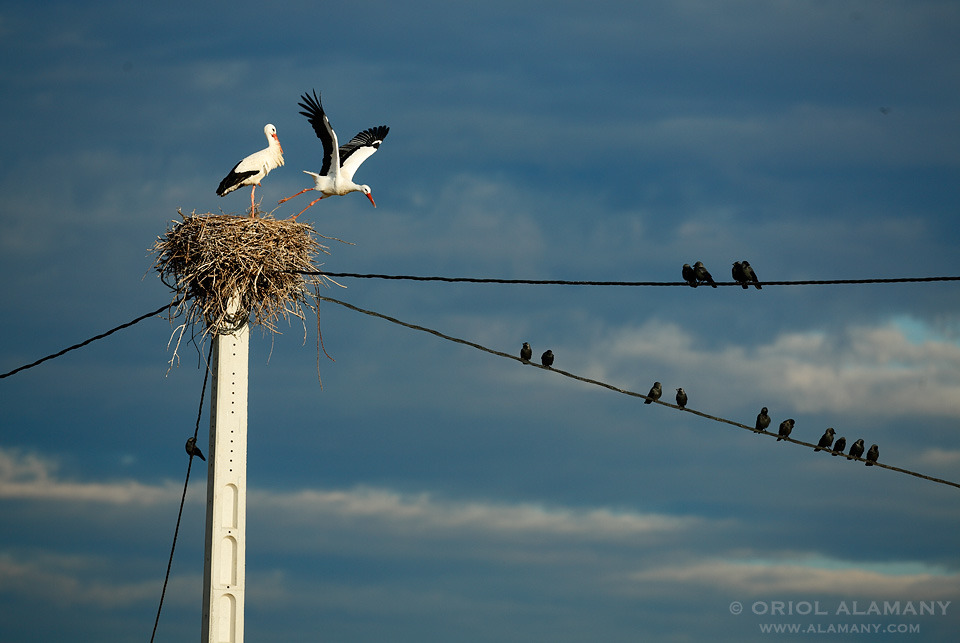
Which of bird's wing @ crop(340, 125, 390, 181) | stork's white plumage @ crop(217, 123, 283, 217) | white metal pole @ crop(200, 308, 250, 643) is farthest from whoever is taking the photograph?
bird's wing @ crop(340, 125, 390, 181)

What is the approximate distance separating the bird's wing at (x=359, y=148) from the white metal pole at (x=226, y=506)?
19.1ft

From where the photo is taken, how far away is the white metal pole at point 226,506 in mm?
10672

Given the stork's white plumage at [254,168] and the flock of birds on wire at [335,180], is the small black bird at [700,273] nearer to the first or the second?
the flock of birds on wire at [335,180]

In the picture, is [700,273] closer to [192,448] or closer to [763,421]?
[763,421]

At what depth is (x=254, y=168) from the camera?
49.8ft

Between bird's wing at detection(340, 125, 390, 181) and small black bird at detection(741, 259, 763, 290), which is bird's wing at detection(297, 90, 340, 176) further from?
small black bird at detection(741, 259, 763, 290)

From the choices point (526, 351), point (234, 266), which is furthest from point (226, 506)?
point (526, 351)

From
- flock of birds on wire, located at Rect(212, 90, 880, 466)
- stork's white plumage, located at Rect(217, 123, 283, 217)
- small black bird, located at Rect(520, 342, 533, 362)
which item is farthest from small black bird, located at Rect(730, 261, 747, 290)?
stork's white plumage, located at Rect(217, 123, 283, 217)

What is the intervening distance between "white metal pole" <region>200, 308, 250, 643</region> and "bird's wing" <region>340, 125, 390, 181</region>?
5.83 meters

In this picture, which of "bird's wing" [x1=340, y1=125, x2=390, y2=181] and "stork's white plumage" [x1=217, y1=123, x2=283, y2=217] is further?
"bird's wing" [x1=340, y1=125, x2=390, y2=181]

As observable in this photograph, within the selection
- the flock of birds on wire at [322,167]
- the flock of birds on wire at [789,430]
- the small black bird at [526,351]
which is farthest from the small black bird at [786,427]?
the flock of birds on wire at [322,167]

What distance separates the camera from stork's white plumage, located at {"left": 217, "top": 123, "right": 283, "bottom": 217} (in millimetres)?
14961

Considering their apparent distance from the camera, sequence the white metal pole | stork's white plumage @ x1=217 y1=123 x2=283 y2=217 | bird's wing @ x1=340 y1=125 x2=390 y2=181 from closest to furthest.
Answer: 1. the white metal pole
2. stork's white plumage @ x1=217 y1=123 x2=283 y2=217
3. bird's wing @ x1=340 y1=125 x2=390 y2=181

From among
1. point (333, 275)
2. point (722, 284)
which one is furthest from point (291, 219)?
point (722, 284)
